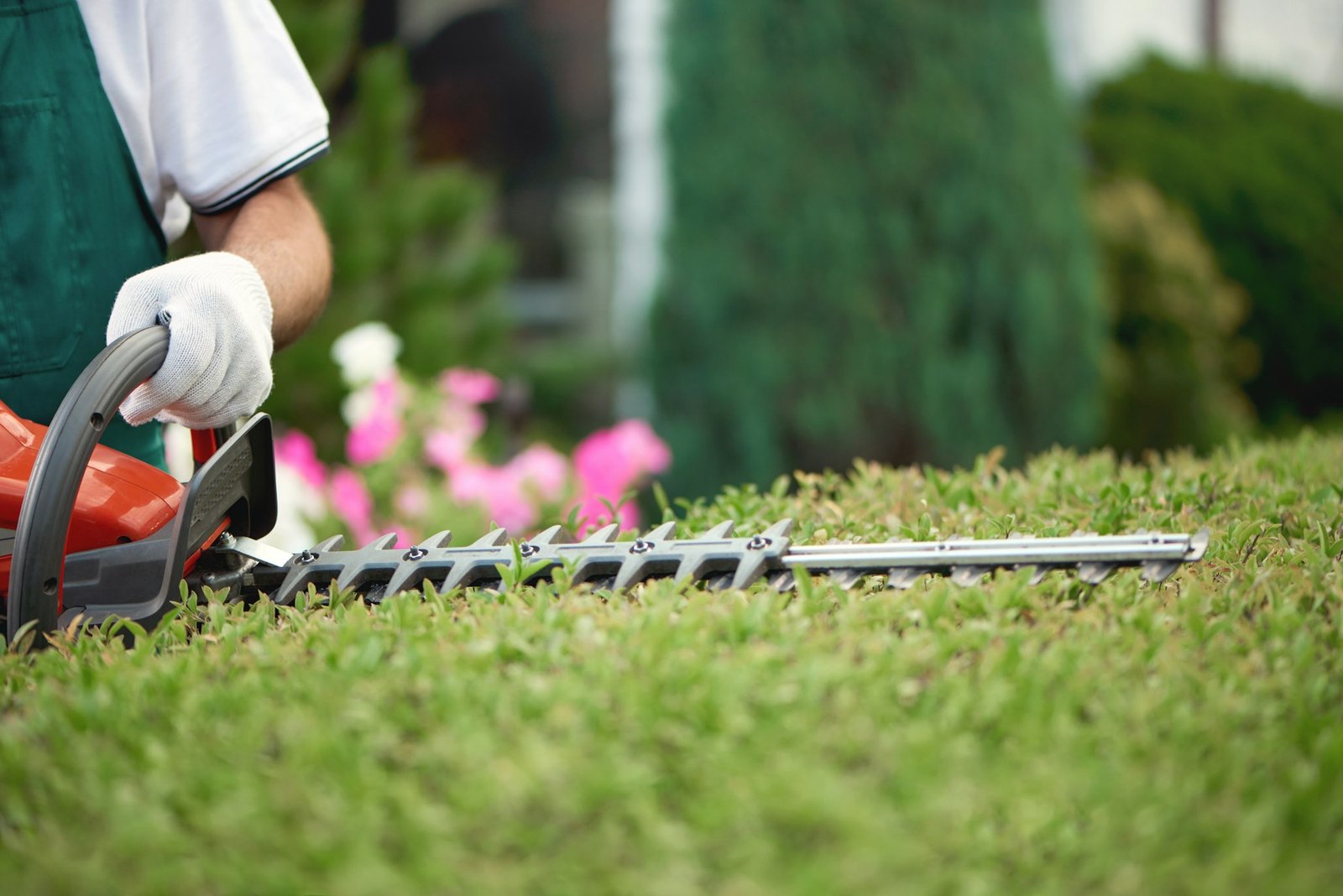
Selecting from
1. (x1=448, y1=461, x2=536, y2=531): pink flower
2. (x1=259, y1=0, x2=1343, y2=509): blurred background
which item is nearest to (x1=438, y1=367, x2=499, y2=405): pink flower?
(x1=448, y1=461, x2=536, y2=531): pink flower

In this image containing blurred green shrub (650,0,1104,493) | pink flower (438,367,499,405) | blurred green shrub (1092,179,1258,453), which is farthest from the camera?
blurred green shrub (1092,179,1258,453)

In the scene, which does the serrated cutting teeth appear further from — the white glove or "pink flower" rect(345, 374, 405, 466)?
"pink flower" rect(345, 374, 405, 466)

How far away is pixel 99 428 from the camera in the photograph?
128cm

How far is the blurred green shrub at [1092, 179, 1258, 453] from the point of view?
706 centimetres

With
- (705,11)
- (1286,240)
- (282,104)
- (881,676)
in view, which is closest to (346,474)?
(282,104)

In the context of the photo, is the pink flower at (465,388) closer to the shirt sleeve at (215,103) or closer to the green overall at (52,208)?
the shirt sleeve at (215,103)

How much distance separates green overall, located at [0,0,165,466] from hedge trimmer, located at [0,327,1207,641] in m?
0.32

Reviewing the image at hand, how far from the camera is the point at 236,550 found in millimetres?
1482

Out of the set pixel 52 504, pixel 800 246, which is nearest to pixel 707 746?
pixel 52 504

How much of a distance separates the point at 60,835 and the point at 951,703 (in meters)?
0.66

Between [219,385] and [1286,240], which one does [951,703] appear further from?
[1286,240]

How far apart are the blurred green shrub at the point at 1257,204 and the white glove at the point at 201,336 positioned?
7.60m

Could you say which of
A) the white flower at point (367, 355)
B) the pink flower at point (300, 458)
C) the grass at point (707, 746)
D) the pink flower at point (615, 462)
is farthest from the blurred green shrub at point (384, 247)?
the grass at point (707, 746)

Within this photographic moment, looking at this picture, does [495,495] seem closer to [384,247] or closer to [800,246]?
[384,247]
